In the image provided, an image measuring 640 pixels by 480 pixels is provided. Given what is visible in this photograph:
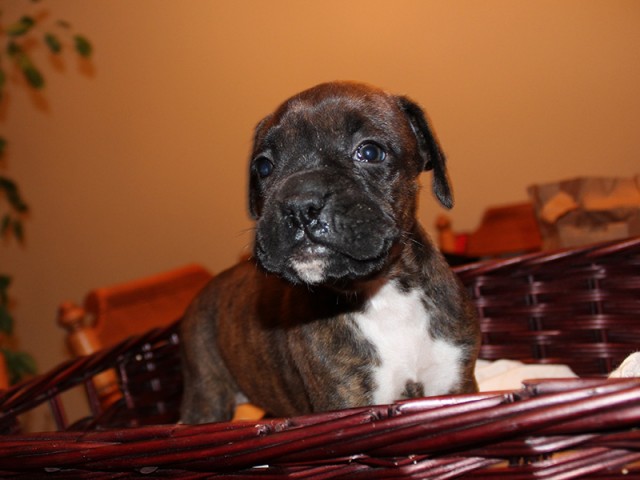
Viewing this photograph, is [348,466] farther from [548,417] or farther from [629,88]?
[629,88]

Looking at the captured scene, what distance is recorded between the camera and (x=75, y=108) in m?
5.49

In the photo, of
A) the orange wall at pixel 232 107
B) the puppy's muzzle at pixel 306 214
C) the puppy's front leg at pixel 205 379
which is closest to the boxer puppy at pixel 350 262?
the puppy's muzzle at pixel 306 214

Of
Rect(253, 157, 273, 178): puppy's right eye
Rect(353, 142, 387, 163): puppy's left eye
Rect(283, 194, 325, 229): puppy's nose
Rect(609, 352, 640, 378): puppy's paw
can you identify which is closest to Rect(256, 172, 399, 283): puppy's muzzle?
Rect(283, 194, 325, 229): puppy's nose

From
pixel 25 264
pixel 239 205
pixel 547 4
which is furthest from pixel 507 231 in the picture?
pixel 25 264

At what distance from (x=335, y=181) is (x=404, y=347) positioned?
59 centimetres

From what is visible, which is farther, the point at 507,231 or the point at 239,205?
the point at 239,205

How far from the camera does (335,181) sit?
1.60m

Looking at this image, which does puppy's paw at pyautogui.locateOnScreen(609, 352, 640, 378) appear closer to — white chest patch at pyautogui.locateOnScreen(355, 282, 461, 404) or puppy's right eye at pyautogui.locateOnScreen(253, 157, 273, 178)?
white chest patch at pyautogui.locateOnScreen(355, 282, 461, 404)

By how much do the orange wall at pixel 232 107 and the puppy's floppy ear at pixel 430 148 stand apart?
2.84 metres

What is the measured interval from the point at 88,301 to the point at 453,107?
9.12ft

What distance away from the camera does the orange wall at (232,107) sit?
4586mm

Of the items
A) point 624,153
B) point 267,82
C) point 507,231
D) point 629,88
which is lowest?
point 507,231

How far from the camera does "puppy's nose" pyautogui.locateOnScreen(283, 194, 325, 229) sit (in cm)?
152

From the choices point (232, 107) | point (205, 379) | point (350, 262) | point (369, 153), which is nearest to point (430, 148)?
point (369, 153)
